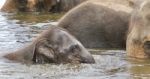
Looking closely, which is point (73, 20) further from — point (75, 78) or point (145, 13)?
point (75, 78)

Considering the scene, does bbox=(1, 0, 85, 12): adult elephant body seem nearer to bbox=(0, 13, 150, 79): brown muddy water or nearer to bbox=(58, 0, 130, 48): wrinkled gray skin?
bbox=(58, 0, 130, 48): wrinkled gray skin

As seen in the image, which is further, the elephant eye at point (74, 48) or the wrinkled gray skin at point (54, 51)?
the elephant eye at point (74, 48)

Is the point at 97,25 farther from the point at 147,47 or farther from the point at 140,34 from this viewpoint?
the point at 147,47

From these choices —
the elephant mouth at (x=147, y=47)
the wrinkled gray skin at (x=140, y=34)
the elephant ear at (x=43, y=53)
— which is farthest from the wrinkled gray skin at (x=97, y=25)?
the elephant ear at (x=43, y=53)

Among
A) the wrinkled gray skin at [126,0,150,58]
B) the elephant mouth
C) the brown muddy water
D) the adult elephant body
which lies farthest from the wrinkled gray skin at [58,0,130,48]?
the adult elephant body

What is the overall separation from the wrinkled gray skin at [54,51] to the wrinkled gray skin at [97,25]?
85.6 inches

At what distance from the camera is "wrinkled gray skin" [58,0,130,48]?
10.3 meters

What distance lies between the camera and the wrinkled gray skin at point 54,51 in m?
7.90

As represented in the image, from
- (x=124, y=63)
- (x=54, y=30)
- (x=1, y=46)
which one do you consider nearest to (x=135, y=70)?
(x=124, y=63)

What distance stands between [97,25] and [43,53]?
287 centimetres

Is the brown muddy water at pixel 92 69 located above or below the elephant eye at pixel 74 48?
below

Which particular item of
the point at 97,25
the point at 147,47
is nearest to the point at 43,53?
the point at 147,47

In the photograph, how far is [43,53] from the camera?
784cm

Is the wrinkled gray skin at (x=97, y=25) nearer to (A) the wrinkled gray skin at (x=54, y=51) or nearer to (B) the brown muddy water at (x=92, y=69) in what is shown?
(B) the brown muddy water at (x=92, y=69)
